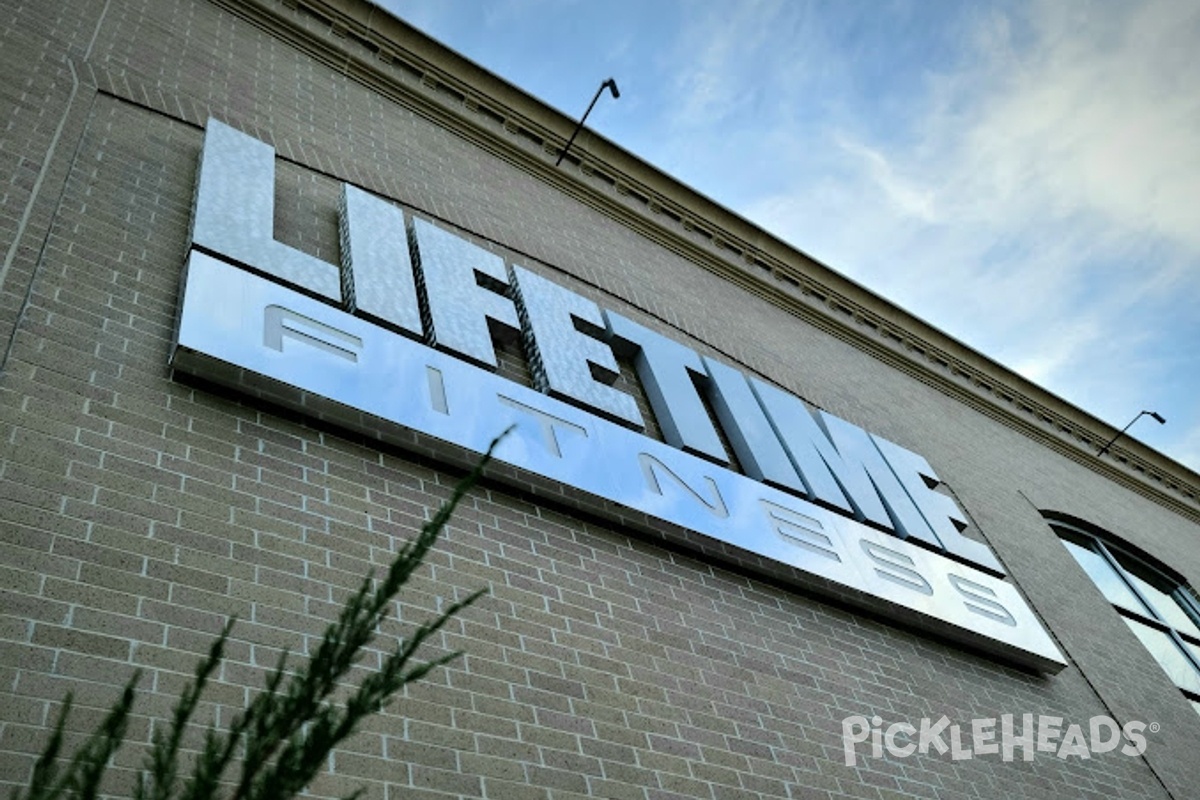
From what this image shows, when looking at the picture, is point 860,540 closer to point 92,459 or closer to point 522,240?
point 522,240

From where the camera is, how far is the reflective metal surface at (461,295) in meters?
5.13

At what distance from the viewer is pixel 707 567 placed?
16.9ft

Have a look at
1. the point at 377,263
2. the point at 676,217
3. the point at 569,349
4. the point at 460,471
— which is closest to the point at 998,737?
the point at 569,349

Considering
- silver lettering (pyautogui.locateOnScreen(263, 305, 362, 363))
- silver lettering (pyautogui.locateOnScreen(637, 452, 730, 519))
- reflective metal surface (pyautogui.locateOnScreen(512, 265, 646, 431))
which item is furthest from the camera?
reflective metal surface (pyautogui.locateOnScreen(512, 265, 646, 431))

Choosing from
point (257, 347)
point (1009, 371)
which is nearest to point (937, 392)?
point (1009, 371)

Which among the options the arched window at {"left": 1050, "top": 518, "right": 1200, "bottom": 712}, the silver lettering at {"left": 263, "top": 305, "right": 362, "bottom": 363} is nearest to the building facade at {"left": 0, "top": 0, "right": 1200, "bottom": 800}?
the silver lettering at {"left": 263, "top": 305, "right": 362, "bottom": 363}

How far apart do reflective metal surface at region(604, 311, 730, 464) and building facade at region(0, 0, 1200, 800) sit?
0.03 m

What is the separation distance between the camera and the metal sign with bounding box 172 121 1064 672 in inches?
171

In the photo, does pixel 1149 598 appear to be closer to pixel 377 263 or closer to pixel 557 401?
pixel 557 401

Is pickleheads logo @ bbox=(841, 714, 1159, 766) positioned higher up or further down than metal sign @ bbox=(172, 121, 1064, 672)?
further down

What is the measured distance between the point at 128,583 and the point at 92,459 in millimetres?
526

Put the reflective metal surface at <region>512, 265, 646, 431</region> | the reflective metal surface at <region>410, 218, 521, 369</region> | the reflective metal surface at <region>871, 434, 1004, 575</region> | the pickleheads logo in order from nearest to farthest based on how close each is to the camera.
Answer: the pickleheads logo → the reflective metal surface at <region>410, 218, 521, 369</region> → the reflective metal surface at <region>512, 265, 646, 431</region> → the reflective metal surface at <region>871, 434, 1004, 575</region>

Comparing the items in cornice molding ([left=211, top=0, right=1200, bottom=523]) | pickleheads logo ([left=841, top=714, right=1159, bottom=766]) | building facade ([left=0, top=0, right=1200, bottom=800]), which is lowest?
pickleheads logo ([left=841, top=714, right=1159, bottom=766])

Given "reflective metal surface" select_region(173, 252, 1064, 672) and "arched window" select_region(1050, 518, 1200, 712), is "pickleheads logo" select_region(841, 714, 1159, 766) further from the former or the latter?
"arched window" select_region(1050, 518, 1200, 712)
